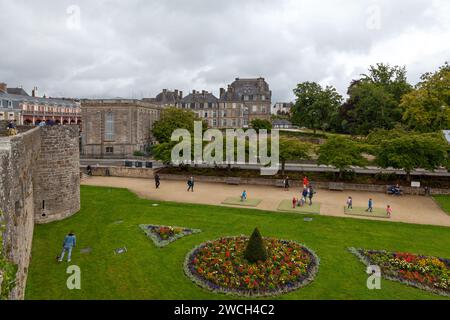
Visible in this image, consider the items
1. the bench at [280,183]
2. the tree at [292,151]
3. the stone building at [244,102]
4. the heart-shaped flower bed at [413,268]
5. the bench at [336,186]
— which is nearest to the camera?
the heart-shaped flower bed at [413,268]

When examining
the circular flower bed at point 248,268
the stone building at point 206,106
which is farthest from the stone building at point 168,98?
the circular flower bed at point 248,268

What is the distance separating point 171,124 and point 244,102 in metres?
39.8

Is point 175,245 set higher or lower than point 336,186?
lower

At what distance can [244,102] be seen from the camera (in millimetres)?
99562

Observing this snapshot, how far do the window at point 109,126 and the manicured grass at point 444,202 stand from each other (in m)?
51.3

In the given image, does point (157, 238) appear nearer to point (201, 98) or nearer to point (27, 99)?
point (27, 99)

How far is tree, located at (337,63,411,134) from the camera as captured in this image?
6688 centimetres

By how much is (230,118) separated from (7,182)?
283 ft

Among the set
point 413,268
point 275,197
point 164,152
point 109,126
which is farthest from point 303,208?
point 109,126

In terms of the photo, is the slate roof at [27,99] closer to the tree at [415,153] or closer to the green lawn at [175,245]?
the green lawn at [175,245]

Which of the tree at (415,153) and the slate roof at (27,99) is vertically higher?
the slate roof at (27,99)

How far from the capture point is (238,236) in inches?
856

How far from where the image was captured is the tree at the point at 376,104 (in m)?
66.9

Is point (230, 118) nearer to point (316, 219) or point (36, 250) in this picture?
point (316, 219)
